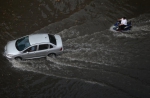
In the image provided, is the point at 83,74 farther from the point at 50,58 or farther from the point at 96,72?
the point at 50,58

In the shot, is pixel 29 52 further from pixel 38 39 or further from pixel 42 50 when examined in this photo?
pixel 38 39

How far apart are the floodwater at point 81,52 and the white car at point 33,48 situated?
56 cm

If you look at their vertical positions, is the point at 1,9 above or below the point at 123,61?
above

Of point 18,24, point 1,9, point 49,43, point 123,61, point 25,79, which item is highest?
point 1,9

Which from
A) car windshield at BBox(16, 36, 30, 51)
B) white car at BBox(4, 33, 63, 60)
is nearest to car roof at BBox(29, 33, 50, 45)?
white car at BBox(4, 33, 63, 60)

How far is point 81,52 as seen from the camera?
15289 mm

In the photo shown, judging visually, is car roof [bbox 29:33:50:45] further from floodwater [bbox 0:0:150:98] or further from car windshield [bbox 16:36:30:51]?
floodwater [bbox 0:0:150:98]

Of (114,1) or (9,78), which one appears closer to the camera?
(9,78)

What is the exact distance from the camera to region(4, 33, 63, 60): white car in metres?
13.5

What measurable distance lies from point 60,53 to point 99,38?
3.89 metres

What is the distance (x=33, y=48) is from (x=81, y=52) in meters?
3.83

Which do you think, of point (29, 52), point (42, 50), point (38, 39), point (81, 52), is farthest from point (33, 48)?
point (81, 52)

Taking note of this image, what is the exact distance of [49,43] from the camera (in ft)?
45.9

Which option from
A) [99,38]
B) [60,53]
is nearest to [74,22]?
[99,38]
